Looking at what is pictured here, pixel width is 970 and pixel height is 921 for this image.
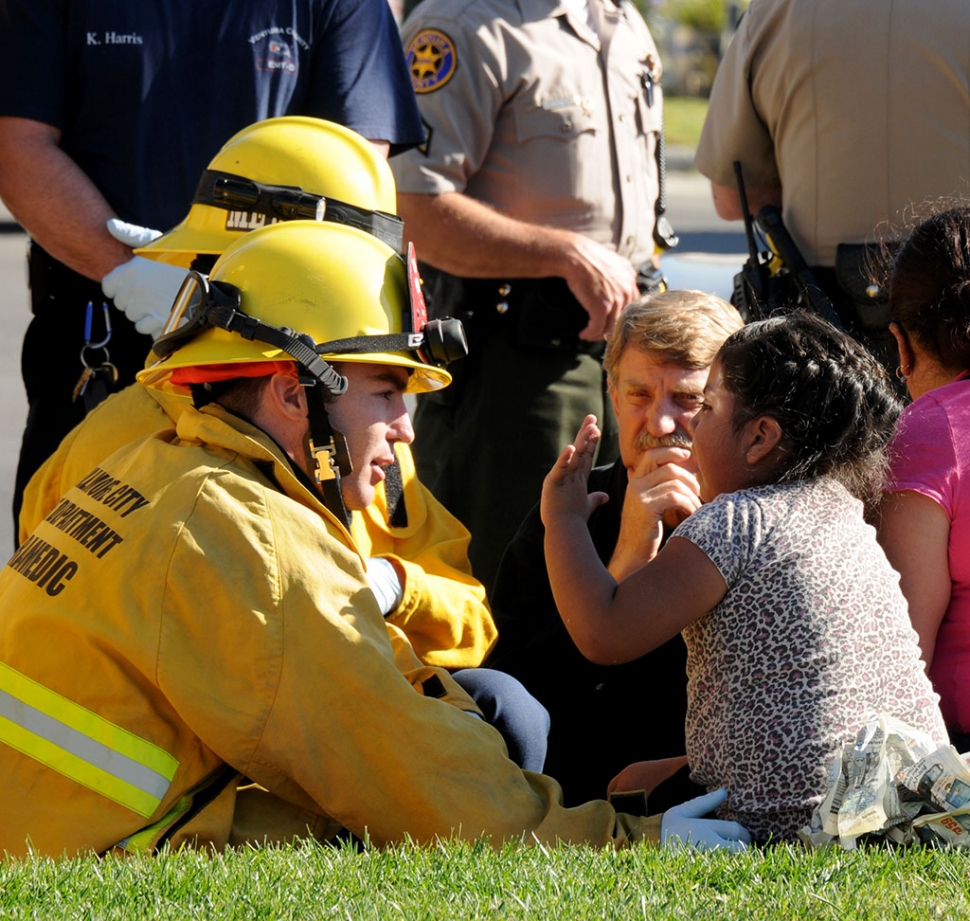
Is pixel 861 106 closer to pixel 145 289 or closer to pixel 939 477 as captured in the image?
pixel 939 477

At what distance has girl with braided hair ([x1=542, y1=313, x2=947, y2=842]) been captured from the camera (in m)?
2.74

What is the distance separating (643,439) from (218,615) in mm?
1316

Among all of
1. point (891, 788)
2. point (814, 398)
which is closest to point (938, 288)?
point (814, 398)

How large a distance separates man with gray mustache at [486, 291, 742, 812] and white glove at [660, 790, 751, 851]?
0.63 metres

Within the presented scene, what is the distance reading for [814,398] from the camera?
9.36 feet

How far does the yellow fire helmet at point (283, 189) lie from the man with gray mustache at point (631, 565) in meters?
0.71

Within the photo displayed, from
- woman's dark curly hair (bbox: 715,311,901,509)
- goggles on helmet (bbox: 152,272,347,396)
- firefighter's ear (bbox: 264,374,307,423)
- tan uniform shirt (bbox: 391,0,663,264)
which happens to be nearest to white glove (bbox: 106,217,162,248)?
tan uniform shirt (bbox: 391,0,663,264)

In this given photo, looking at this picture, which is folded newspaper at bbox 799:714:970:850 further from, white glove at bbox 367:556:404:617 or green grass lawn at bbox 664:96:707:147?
green grass lawn at bbox 664:96:707:147

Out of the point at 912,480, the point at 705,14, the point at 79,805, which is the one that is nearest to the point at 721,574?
the point at 912,480

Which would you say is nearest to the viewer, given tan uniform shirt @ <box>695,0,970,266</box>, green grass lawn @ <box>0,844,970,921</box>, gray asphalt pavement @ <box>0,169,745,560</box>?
green grass lawn @ <box>0,844,970,921</box>

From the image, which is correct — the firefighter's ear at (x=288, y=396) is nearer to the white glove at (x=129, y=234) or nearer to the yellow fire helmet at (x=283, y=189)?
the yellow fire helmet at (x=283, y=189)

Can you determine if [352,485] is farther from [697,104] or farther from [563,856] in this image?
[697,104]

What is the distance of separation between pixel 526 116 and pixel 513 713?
235 cm

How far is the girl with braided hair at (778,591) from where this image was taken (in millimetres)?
2736
